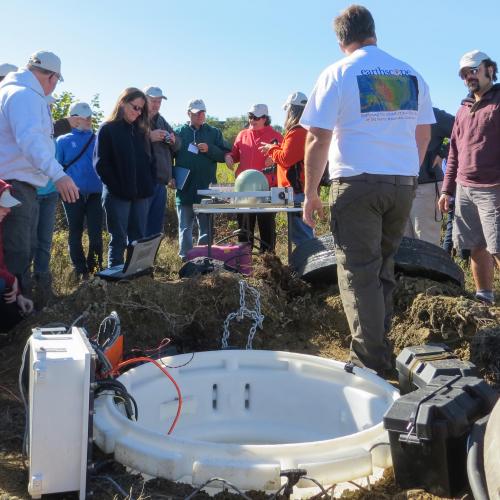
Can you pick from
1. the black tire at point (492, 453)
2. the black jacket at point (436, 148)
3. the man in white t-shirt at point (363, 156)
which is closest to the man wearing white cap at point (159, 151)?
the black jacket at point (436, 148)

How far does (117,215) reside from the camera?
226 inches

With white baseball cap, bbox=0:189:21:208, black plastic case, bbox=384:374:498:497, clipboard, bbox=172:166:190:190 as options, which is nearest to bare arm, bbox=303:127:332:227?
black plastic case, bbox=384:374:498:497

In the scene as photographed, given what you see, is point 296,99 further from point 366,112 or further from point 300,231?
point 366,112

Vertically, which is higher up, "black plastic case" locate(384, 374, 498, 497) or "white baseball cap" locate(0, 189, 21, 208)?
"white baseball cap" locate(0, 189, 21, 208)

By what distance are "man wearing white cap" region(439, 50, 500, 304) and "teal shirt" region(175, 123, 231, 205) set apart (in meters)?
2.59

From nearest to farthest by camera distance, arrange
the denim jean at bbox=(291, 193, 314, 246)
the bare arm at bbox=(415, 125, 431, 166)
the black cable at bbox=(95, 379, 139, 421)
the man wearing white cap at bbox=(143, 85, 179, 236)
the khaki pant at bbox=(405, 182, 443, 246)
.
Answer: the black cable at bbox=(95, 379, 139, 421)
the bare arm at bbox=(415, 125, 431, 166)
the man wearing white cap at bbox=(143, 85, 179, 236)
the denim jean at bbox=(291, 193, 314, 246)
the khaki pant at bbox=(405, 182, 443, 246)

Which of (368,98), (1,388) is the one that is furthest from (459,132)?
(1,388)

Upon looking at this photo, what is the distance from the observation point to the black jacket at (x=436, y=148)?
6.55 metres

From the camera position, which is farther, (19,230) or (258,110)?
(258,110)

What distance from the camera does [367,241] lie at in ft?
11.7

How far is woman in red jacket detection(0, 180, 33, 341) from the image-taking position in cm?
407

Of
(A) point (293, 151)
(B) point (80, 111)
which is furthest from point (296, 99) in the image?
(B) point (80, 111)

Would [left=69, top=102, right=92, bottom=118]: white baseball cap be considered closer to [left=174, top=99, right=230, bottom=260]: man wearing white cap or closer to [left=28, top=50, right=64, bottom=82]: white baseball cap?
[left=174, top=99, right=230, bottom=260]: man wearing white cap

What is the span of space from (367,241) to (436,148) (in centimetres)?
339
